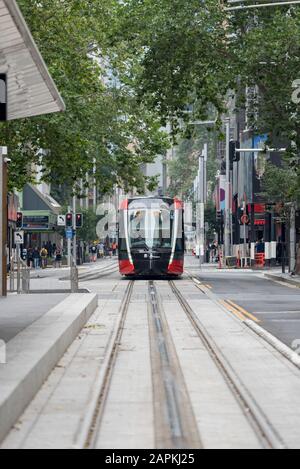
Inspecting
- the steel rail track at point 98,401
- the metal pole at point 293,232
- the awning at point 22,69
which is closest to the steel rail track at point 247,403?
the steel rail track at point 98,401

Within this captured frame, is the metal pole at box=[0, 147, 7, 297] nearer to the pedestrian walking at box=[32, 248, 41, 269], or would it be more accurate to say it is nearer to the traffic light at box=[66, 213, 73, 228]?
the traffic light at box=[66, 213, 73, 228]

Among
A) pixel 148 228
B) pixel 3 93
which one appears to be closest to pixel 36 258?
pixel 148 228

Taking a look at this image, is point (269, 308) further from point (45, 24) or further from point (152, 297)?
point (45, 24)

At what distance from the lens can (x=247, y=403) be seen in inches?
496

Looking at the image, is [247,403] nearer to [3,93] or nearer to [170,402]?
[170,402]

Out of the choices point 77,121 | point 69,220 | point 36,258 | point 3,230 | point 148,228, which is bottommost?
point 36,258

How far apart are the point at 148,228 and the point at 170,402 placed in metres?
35.7

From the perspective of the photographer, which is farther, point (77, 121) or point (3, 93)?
point (77, 121)

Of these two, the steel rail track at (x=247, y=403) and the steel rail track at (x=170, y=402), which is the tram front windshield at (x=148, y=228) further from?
the steel rail track at (x=170, y=402)

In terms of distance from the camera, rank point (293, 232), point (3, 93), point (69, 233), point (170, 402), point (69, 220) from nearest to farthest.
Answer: point (170, 402), point (3, 93), point (69, 220), point (69, 233), point (293, 232)

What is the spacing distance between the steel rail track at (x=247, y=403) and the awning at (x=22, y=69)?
4839mm

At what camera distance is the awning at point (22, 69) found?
16062 millimetres

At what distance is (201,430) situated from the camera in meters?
10.7

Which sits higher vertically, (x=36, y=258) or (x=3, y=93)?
(x=3, y=93)
